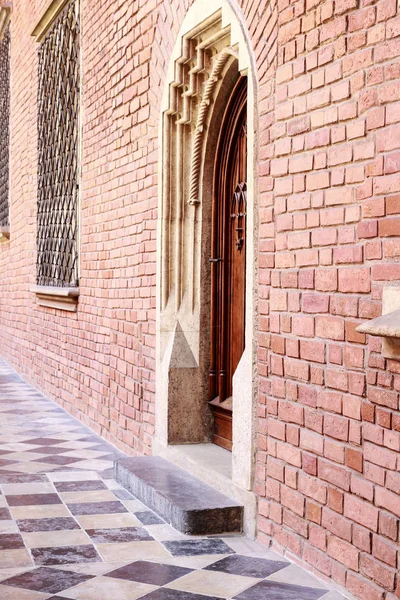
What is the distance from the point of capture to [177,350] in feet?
17.6

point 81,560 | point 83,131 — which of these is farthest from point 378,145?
point 83,131

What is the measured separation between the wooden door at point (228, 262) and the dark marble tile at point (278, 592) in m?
1.69

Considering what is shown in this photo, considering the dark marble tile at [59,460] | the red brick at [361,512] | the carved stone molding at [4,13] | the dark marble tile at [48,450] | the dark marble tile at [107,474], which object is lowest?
the dark marble tile at [107,474]

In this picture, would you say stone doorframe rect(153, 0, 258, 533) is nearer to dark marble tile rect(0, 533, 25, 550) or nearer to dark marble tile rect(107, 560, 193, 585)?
dark marble tile rect(0, 533, 25, 550)

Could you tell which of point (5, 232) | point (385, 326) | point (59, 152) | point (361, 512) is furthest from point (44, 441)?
point (5, 232)

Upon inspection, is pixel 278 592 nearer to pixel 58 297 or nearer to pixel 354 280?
pixel 354 280

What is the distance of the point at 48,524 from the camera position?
427cm

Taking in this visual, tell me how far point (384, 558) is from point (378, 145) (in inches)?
55.7

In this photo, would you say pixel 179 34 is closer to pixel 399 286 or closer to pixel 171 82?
pixel 171 82

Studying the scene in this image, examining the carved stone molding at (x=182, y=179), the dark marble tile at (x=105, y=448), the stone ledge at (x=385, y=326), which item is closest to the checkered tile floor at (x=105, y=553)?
the dark marble tile at (x=105, y=448)

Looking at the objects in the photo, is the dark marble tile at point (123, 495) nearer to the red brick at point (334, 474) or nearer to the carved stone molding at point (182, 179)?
the carved stone molding at point (182, 179)

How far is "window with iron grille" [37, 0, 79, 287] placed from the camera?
8.22 m

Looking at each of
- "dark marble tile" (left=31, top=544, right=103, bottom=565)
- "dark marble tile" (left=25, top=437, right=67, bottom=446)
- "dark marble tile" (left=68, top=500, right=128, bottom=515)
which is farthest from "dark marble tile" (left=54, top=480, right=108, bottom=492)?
"dark marble tile" (left=25, top=437, right=67, bottom=446)

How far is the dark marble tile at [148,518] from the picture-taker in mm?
4293
